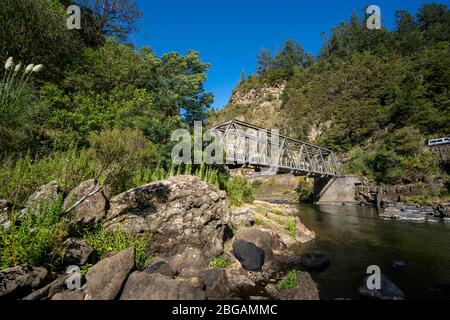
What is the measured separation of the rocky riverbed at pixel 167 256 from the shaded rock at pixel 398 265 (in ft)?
10.5

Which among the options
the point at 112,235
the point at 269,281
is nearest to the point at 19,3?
the point at 112,235

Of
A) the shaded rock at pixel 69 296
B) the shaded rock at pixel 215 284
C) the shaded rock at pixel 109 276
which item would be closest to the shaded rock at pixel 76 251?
the shaded rock at pixel 109 276

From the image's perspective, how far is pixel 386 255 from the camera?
988 cm

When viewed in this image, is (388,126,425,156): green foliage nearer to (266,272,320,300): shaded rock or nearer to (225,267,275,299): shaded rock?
(225,267,275,299): shaded rock

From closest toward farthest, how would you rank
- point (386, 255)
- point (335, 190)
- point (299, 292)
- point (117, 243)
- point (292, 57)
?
point (299, 292), point (117, 243), point (386, 255), point (335, 190), point (292, 57)

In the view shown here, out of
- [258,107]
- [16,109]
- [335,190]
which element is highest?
[258,107]

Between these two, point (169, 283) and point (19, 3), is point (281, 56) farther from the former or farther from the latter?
point (169, 283)

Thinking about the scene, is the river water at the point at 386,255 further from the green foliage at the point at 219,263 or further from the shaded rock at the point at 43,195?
the shaded rock at the point at 43,195

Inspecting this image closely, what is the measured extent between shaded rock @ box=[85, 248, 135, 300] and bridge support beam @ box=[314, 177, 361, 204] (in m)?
34.4

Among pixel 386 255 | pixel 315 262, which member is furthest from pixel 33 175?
pixel 386 255

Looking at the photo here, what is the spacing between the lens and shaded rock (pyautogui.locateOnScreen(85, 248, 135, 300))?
4.97m

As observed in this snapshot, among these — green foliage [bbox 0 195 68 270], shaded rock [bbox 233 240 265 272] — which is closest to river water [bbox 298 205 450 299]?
shaded rock [bbox 233 240 265 272]

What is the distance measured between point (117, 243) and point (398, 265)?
9558 millimetres

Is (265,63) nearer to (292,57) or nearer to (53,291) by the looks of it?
(292,57)
